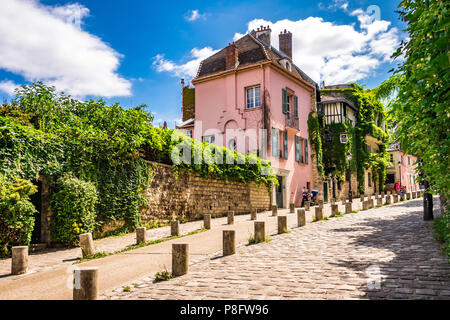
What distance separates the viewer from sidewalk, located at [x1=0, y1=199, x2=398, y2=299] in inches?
214

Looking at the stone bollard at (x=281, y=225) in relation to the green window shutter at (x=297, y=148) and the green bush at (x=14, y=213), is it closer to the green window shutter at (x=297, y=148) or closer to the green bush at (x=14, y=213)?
the green bush at (x=14, y=213)

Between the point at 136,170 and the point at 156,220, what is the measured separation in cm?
218

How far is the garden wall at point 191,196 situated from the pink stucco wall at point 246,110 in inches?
144

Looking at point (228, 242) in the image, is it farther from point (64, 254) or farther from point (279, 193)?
point (279, 193)

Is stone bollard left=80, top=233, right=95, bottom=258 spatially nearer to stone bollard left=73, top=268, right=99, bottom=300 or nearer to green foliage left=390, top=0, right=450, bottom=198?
stone bollard left=73, top=268, right=99, bottom=300

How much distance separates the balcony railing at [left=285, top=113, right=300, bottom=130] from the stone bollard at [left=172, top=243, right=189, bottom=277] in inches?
717

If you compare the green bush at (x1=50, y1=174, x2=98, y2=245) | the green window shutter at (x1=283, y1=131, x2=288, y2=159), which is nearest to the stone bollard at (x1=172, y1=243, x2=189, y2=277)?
the green bush at (x1=50, y1=174, x2=98, y2=245)

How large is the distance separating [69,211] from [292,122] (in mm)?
17220

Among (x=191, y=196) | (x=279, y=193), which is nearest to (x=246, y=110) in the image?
(x=279, y=193)

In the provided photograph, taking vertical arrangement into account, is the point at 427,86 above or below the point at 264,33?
below

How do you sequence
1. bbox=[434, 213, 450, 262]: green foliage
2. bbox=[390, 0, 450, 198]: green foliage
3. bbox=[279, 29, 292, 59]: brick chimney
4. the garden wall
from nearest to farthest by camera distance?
bbox=[390, 0, 450, 198]: green foliage
bbox=[434, 213, 450, 262]: green foliage
the garden wall
bbox=[279, 29, 292, 59]: brick chimney

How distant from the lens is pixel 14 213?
8.01 metres
